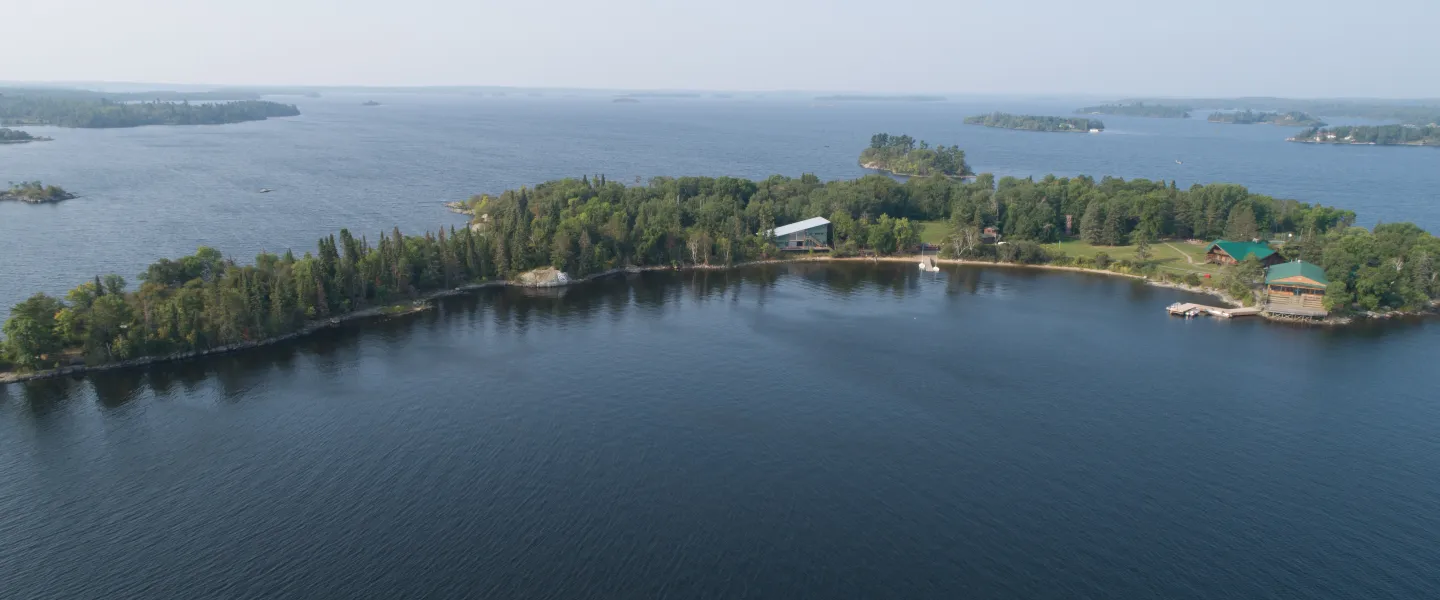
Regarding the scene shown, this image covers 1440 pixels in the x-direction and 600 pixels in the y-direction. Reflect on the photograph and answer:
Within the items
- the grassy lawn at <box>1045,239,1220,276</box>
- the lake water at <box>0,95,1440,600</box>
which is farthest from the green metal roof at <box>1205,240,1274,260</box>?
the lake water at <box>0,95,1440,600</box>

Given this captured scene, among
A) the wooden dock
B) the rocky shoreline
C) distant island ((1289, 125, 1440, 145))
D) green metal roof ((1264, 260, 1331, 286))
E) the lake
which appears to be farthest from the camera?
distant island ((1289, 125, 1440, 145))

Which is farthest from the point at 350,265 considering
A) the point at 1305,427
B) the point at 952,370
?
the point at 1305,427

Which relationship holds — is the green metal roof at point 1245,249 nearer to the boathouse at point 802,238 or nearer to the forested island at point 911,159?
the boathouse at point 802,238

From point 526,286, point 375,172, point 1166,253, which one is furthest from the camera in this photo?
point 375,172

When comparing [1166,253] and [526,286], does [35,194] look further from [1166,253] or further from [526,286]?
[1166,253]

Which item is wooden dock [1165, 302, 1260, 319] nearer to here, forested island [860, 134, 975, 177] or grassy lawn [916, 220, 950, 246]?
grassy lawn [916, 220, 950, 246]

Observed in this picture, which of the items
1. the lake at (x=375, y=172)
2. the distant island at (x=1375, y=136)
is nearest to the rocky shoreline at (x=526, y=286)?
the lake at (x=375, y=172)

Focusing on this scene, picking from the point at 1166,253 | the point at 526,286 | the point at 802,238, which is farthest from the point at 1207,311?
the point at 526,286

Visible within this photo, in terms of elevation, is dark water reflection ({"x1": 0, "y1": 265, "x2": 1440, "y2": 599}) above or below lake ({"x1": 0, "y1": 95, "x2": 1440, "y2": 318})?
below
